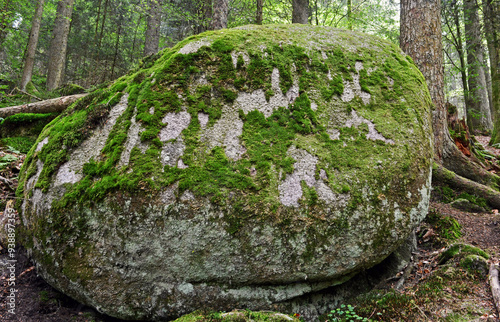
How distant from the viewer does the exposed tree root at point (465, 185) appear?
15.7ft

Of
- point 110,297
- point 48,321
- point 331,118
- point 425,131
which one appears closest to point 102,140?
point 110,297

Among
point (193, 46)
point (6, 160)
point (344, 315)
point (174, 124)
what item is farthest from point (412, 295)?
point (6, 160)

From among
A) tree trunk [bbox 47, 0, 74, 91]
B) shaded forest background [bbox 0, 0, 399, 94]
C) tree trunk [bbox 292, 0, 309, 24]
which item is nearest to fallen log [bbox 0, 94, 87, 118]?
shaded forest background [bbox 0, 0, 399, 94]

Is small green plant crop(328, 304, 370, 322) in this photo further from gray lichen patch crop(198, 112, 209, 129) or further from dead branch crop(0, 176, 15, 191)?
dead branch crop(0, 176, 15, 191)

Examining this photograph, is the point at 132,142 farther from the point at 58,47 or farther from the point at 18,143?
the point at 58,47

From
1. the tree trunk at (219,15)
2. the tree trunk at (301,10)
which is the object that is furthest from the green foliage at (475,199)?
the tree trunk at (301,10)

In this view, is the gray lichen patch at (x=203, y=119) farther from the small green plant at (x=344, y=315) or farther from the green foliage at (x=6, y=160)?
the green foliage at (x=6, y=160)

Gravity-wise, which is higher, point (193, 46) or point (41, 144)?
point (193, 46)

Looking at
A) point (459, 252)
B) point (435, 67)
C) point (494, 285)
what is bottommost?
point (494, 285)

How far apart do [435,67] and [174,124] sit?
5035 millimetres

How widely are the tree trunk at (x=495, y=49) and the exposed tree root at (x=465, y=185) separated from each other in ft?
16.4

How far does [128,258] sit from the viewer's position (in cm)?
273

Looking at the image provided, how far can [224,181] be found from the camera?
2877 millimetres

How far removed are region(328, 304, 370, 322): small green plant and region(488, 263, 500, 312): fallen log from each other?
1246 millimetres
